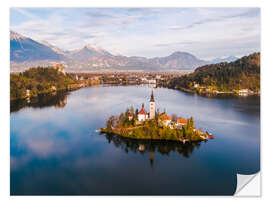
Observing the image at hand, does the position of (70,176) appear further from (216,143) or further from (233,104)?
(233,104)

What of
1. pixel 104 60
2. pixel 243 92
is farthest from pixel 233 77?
pixel 104 60

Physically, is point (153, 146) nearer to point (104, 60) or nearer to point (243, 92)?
point (243, 92)

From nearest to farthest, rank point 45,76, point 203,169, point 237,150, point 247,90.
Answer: point 203,169 < point 237,150 < point 247,90 < point 45,76

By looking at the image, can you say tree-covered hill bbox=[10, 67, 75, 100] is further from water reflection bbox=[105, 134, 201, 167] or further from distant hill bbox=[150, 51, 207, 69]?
distant hill bbox=[150, 51, 207, 69]

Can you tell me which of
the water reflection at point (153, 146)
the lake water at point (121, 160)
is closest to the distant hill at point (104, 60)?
the lake water at point (121, 160)

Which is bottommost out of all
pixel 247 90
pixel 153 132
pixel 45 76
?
pixel 153 132

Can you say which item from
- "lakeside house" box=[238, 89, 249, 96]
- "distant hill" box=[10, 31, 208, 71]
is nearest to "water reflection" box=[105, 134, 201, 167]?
"lakeside house" box=[238, 89, 249, 96]

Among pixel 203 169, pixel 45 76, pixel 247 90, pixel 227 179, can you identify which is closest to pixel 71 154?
pixel 203 169
